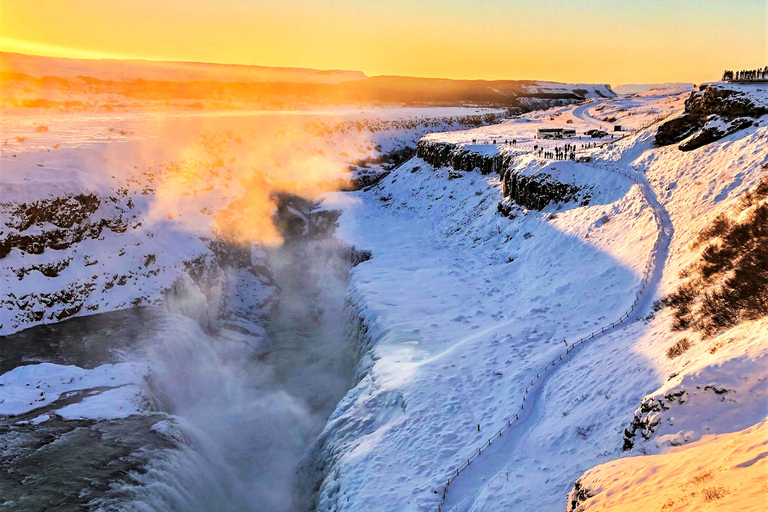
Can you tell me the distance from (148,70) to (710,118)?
127700 millimetres

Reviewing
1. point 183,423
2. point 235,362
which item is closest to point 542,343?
point 183,423

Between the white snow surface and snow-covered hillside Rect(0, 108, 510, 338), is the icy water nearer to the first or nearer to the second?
the white snow surface

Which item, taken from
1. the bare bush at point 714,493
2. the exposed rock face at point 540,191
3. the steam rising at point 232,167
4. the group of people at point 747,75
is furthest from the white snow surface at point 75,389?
the group of people at point 747,75

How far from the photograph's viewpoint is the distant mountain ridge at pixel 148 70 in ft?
319

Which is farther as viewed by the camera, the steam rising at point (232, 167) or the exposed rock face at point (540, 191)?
the steam rising at point (232, 167)

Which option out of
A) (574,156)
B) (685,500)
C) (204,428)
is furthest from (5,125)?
(685,500)

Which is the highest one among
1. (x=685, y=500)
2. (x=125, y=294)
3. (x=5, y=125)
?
(x=5, y=125)

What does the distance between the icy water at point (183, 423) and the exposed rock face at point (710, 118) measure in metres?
24.5

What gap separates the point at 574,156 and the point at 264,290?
26415mm

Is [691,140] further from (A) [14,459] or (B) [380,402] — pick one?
(A) [14,459]

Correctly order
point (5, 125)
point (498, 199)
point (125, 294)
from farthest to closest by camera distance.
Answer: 1. point (5, 125)
2. point (498, 199)
3. point (125, 294)

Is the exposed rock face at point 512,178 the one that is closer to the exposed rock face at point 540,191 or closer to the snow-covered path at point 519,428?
the exposed rock face at point 540,191

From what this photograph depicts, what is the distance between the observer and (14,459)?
1489 centimetres

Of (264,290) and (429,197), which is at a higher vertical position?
(429,197)
